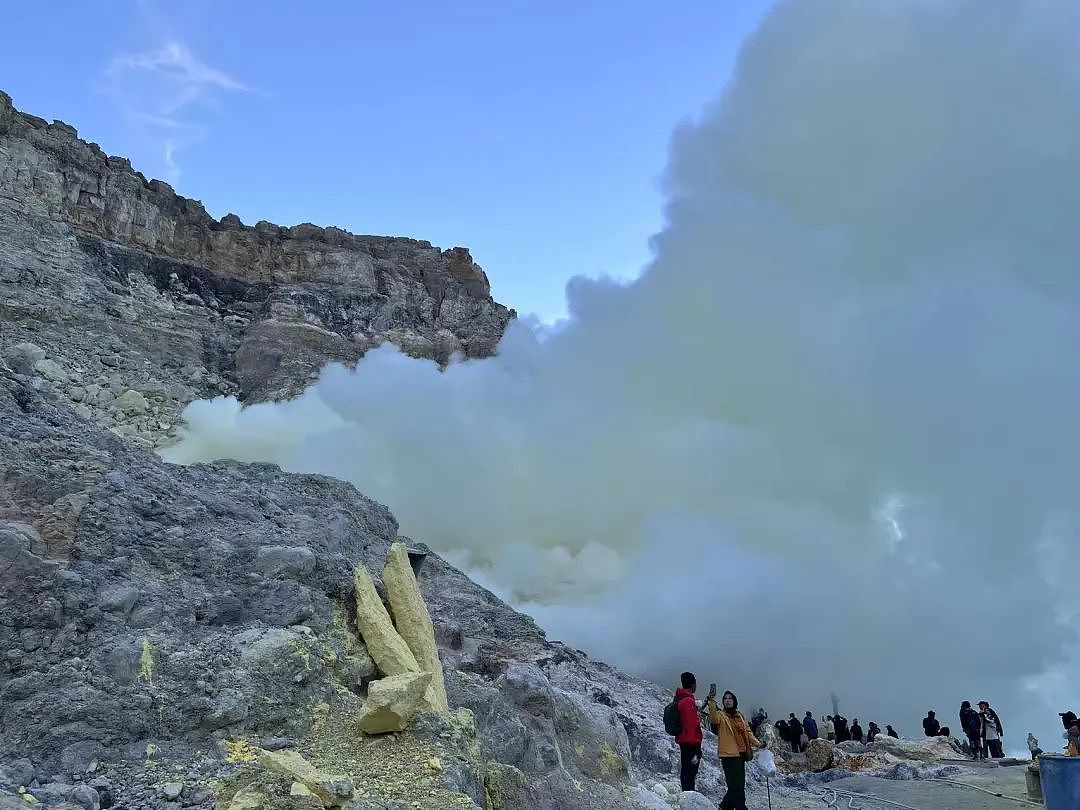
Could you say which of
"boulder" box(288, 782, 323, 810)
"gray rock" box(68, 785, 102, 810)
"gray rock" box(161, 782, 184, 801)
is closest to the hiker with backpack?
"boulder" box(288, 782, 323, 810)

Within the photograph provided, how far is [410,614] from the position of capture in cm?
899

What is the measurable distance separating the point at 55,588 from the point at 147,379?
38237 millimetres

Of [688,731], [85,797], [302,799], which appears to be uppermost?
[688,731]

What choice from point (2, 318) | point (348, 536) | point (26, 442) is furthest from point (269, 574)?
point (2, 318)

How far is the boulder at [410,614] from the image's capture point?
28.5 ft

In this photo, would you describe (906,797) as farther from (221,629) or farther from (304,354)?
(304,354)

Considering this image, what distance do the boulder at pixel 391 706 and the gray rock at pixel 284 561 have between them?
2066 mm

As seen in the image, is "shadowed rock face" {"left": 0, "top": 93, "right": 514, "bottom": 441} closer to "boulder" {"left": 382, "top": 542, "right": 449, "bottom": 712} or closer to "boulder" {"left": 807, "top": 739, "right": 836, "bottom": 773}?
"boulder" {"left": 382, "top": 542, "right": 449, "bottom": 712}

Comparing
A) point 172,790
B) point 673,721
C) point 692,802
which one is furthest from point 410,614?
point 172,790

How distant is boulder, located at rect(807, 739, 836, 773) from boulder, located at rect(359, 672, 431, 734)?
49.8 ft

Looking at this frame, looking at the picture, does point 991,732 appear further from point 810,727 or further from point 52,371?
point 52,371

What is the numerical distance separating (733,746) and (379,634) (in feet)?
11.9

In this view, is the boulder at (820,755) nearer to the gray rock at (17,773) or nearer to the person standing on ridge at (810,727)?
the person standing on ridge at (810,727)

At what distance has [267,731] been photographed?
21.4ft
